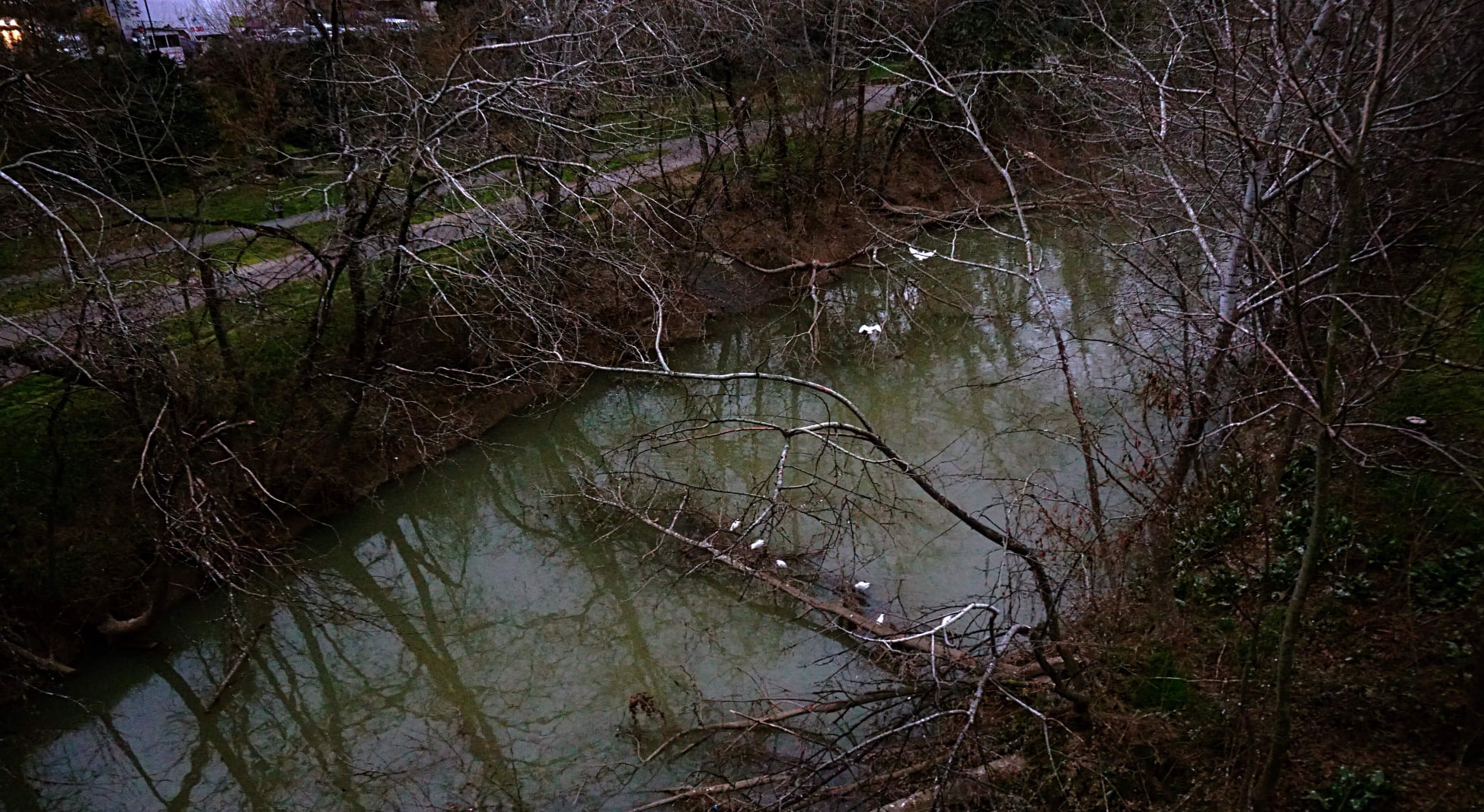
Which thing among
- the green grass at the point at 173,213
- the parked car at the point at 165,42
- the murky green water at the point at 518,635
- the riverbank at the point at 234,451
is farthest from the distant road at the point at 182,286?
the parked car at the point at 165,42

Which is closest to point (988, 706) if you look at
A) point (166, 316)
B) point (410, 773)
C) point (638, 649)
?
point (638, 649)

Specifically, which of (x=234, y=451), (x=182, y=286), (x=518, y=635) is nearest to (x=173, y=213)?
(x=182, y=286)

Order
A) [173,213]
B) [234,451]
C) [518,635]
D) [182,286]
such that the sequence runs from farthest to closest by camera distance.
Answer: [173,213]
[234,451]
[518,635]
[182,286]

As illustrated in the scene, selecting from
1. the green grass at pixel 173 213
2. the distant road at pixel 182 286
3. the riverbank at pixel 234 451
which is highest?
the green grass at pixel 173 213

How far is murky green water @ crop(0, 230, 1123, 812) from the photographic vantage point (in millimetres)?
6684

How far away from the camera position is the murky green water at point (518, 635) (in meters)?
6.68

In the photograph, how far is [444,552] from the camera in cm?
908

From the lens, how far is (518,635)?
314 inches

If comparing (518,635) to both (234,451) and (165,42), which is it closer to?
(234,451)

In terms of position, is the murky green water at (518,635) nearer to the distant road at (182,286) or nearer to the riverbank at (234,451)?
the riverbank at (234,451)

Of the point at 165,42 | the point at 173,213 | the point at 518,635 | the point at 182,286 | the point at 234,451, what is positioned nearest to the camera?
the point at 182,286

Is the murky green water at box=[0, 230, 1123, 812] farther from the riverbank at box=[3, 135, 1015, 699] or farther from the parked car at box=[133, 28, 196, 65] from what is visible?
the parked car at box=[133, 28, 196, 65]

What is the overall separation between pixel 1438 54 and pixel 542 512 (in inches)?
303

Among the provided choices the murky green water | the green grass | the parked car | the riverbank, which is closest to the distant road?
the green grass
